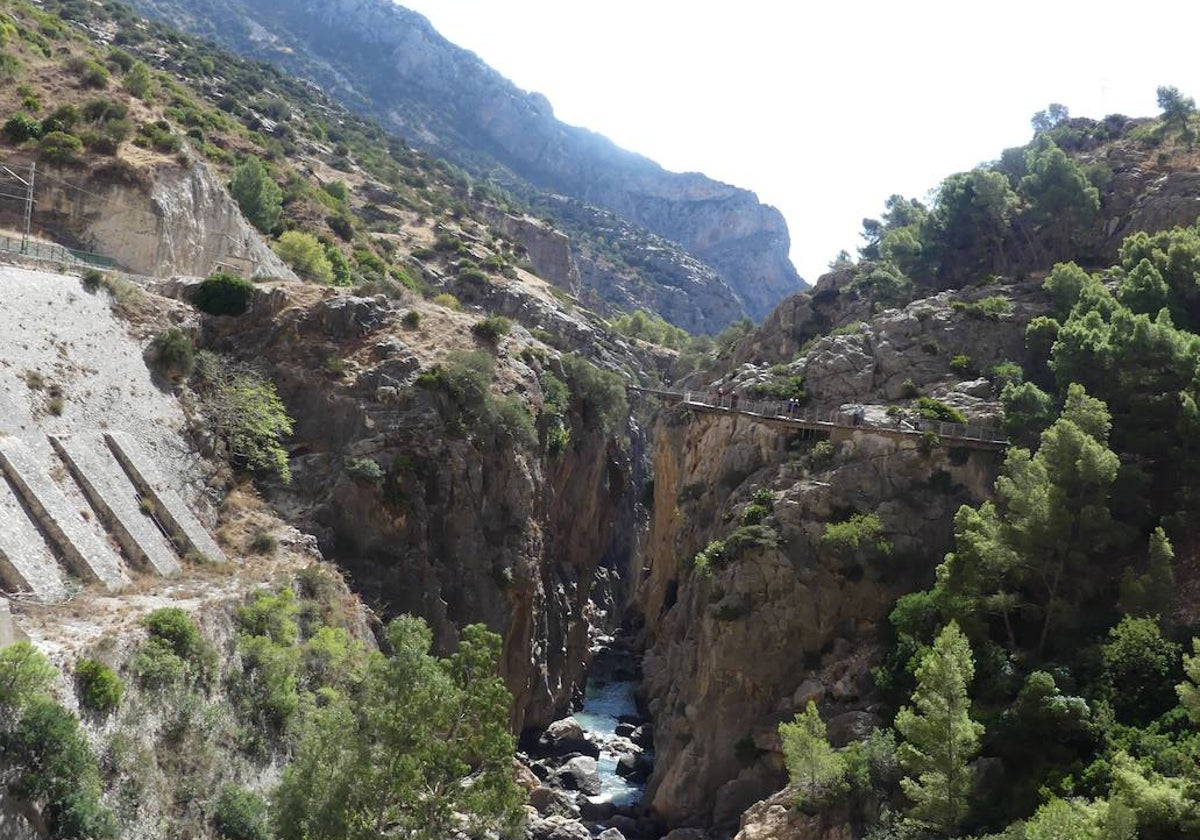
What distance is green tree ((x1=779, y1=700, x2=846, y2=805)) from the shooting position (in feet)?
108

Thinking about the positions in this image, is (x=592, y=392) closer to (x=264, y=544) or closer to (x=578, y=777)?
(x=578, y=777)

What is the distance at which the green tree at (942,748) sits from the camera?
28766 millimetres

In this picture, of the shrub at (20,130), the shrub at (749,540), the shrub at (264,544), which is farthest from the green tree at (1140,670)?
the shrub at (20,130)

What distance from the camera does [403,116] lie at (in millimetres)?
195125

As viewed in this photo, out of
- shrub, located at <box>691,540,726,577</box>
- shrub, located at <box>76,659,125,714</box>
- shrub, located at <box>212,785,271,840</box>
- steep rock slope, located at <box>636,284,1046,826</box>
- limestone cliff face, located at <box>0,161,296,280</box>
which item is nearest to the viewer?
shrub, located at <box>76,659,125,714</box>

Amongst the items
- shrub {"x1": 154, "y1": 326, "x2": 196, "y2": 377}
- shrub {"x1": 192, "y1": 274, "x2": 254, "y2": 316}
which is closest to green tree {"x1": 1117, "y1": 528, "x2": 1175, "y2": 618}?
shrub {"x1": 154, "y1": 326, "x2": 196, "y2": 377}

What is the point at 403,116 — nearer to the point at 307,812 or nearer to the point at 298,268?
the point at 298,268

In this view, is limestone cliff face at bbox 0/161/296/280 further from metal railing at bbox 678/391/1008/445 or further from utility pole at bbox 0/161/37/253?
metal railing at bbox 678/391/1008/445

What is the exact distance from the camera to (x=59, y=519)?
28641mm

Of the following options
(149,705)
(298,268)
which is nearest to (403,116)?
(298,268)

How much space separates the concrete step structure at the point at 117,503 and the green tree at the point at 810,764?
73.2 ft

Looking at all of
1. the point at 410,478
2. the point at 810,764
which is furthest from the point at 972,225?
the point at 810,764

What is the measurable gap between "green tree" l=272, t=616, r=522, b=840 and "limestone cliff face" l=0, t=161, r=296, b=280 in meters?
36.5

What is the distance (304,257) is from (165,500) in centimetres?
3917
